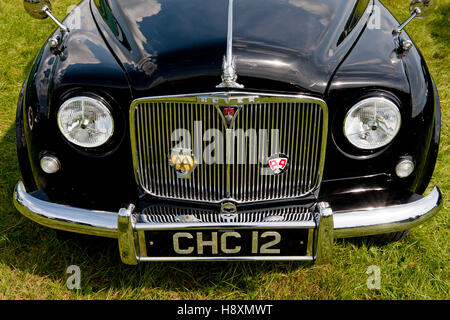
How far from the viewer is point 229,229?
2.00 meters

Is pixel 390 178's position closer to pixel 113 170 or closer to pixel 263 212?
pixel 263 212

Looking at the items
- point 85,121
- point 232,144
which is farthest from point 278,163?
point 85,121

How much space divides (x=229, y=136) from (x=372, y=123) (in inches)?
25.3

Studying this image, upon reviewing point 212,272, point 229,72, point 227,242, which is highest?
point 229,72

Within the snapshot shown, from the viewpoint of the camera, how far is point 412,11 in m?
2.51

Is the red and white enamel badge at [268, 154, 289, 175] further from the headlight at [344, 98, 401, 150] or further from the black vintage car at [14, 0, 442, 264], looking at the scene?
the headlight at [344, 98, 401, 150]

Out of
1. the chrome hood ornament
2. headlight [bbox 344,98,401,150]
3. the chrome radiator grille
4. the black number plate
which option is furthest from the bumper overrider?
the chrome hood ornament

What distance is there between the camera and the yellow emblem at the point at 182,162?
2.11m

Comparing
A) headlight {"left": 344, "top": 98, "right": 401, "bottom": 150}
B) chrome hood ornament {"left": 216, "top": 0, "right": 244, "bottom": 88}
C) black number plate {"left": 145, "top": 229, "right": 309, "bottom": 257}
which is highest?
Answer: chrome hood ornament {"left": 216, "top": 0, "right": 244, "bottom": 88}

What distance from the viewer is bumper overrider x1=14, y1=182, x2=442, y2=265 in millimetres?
1992

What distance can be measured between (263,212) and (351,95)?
2.23 feet

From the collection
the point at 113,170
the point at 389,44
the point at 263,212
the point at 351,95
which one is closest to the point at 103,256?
the point at 113,170

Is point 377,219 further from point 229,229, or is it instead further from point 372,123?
point 229,229

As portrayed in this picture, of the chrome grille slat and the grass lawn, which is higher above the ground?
the chrome grille slat
